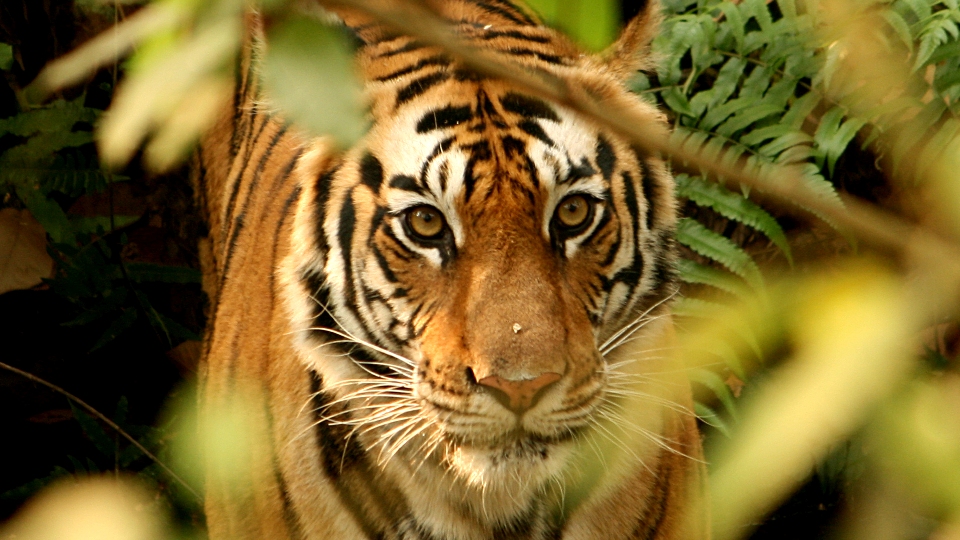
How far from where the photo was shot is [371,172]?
1.59m

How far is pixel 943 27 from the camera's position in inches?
78.3

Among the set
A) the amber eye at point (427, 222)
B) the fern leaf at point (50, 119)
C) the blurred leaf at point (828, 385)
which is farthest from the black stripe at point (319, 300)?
the blurred leaf at point (828, 385)

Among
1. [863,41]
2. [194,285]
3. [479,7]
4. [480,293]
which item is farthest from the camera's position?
[194,285]

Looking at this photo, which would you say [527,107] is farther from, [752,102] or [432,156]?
[752,102]

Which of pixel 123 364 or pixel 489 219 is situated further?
pixel 123 364

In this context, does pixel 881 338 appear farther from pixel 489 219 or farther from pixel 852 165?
pixel 852 165

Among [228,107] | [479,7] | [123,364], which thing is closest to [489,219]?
[479,7]

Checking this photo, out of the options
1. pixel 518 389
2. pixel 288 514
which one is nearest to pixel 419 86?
pixel 518 389

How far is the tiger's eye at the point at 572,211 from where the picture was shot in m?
1.52

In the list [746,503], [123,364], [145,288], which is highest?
[746,503]

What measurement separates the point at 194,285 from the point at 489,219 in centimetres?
176

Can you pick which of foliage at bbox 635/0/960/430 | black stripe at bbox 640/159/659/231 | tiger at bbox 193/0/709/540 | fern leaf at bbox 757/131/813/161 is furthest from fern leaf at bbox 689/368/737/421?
black stripe at bbox 640/159/659/231

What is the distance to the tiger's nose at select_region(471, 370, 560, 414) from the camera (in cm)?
139

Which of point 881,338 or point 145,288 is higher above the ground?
point 881,338
